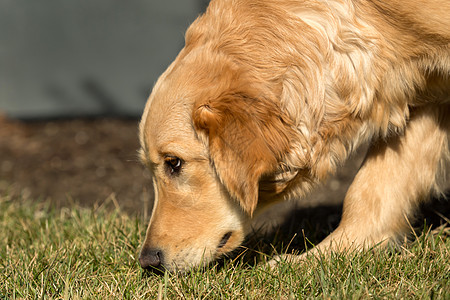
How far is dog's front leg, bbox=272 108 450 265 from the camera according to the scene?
309 centimetres

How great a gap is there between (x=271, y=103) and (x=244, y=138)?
231 mm

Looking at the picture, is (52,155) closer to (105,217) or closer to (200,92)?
(105,217)

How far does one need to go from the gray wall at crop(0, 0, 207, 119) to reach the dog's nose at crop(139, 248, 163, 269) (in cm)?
434

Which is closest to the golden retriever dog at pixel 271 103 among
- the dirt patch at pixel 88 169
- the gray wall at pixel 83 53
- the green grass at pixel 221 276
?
the green grass at pixel 221 276

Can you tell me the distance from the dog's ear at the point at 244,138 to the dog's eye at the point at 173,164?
28 cm

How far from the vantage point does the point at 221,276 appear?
267 centimetres

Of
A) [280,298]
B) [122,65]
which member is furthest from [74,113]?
[280,298]

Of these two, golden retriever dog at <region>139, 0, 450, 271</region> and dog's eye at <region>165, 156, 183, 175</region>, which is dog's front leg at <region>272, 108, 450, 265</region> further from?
dog's eye at <region>165, 156, 183, 175</region>

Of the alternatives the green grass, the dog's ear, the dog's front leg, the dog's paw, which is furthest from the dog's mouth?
the dog's front leg

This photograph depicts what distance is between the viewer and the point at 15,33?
713cm

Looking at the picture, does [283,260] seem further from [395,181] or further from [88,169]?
[88,169]

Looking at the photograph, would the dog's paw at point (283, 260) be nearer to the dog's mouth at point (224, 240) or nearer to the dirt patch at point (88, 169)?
the dog's mouth at point (224, 240)

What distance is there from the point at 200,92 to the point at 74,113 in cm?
507

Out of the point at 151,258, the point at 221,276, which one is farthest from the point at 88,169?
the point at 221,276
